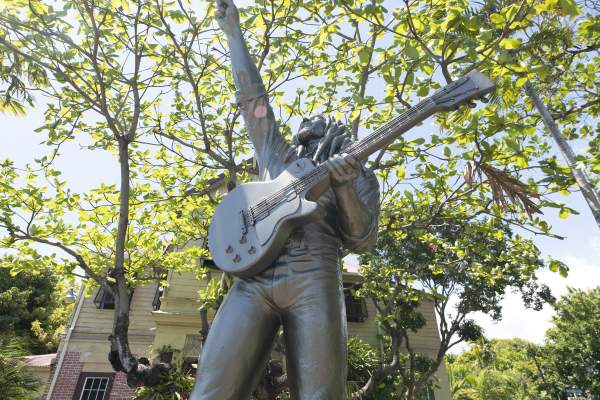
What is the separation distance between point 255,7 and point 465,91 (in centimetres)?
479

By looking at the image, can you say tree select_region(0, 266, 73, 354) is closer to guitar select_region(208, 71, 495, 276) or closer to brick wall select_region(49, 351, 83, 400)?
brick wall select_region(49, 351, 83, 400)

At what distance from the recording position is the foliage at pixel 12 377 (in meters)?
7.29

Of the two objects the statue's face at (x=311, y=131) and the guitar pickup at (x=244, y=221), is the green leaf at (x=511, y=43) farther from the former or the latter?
the guitar pickup at (x=244, y=221)

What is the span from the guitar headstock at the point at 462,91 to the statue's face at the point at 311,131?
867 millimetres

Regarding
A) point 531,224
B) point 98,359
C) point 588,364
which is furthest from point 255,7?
point 588,364

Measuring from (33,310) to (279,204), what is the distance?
24.1 meters

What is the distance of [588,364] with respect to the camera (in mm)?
17625

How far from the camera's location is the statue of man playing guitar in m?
1.96

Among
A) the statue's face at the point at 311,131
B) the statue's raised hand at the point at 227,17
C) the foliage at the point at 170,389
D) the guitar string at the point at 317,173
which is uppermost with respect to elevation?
the statue's raised hand at the point at 227,17

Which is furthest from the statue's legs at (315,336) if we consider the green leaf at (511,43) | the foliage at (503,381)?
the foliage at (503,381)

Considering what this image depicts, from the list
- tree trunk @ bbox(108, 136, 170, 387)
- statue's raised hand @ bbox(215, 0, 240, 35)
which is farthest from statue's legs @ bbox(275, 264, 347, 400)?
tree trunk @ bbox(108, 136, 170, 387)

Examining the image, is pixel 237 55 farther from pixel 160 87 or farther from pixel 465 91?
pixel 160 87

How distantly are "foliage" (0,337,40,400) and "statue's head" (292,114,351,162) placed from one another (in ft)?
25.9

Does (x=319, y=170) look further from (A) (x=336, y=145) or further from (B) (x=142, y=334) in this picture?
(B) (x=142, y=334)
